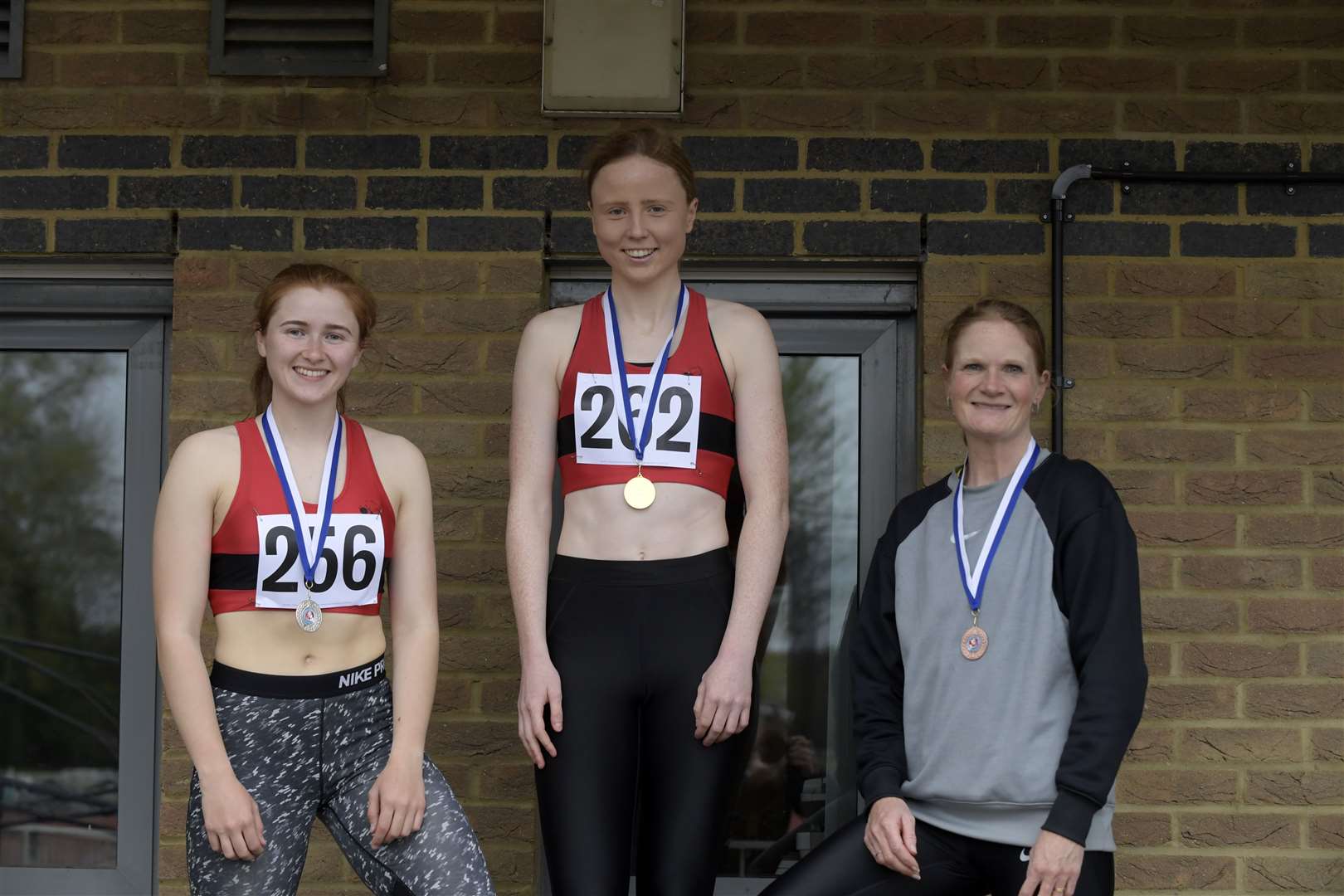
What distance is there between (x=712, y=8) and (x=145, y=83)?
1.51 metres

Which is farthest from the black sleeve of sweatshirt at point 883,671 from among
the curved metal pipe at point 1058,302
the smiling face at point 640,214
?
the curved metal pipe at point 1058,302

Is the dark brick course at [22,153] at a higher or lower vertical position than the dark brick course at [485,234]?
higher

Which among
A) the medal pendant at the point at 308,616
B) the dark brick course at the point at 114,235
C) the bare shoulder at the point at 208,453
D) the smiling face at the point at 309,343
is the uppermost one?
the dark brick course at the point at 114,235

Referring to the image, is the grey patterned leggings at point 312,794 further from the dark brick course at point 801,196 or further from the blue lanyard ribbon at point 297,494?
the dark brick course at point 801,196

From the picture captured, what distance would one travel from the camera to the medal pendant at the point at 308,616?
2707 millimetres

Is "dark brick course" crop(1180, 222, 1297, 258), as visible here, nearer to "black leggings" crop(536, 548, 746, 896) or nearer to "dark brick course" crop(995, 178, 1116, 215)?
"dark brick course" crop(995, 178, 1116, 215)

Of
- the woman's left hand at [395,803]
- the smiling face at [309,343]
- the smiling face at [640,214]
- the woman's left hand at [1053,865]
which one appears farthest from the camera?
the smiling face at [640,214]

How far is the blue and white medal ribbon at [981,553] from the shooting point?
8.94 feet

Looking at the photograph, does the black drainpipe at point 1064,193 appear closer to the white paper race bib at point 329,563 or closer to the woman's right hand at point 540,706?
the woman's right hand at point 540,706

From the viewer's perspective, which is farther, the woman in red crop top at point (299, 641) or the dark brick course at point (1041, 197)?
the dark brick course at point (1041, 197)

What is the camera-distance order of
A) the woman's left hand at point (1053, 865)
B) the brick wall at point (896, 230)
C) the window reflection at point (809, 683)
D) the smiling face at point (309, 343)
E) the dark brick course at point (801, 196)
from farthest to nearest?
the window reflection at point (809, 683), the dark brick course at point (801, 196), the brick wall at point (896, 230), the smiling face at point (309, 343), the woman's left hand at point (1053, 865)

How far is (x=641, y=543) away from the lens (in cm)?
285

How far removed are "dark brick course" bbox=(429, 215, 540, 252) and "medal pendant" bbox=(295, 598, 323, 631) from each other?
1458 millimetres

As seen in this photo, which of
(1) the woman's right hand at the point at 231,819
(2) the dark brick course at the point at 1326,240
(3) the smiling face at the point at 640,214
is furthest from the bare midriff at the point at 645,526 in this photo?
(2) the dark brick course at the point at 1326,240
